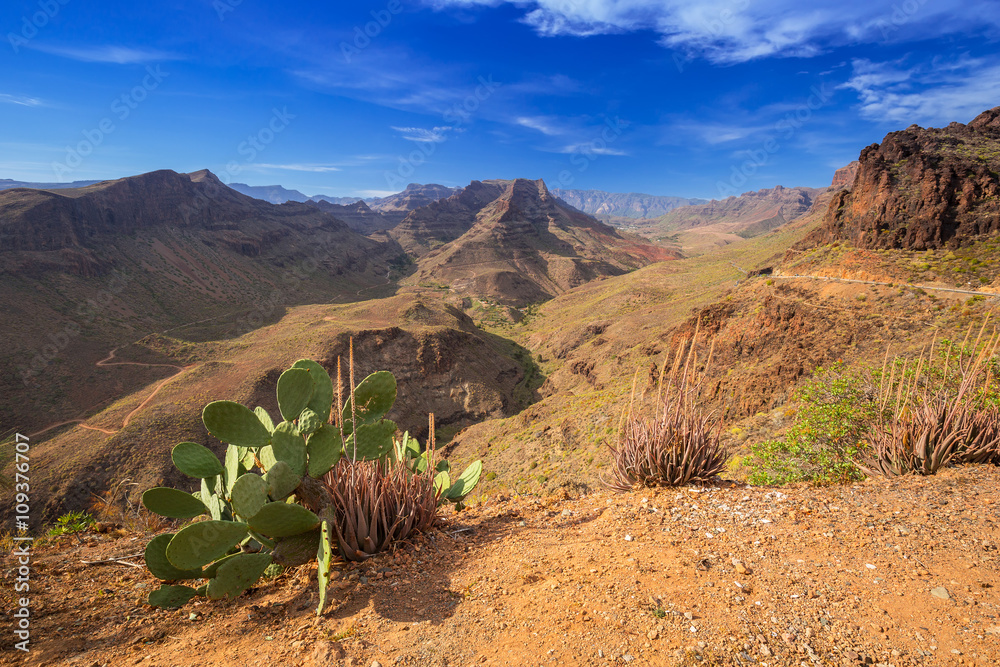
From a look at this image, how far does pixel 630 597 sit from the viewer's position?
10.1 ft

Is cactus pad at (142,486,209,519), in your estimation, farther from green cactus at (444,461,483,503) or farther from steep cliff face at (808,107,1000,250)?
steep cliff face at (808,107,1000,250)

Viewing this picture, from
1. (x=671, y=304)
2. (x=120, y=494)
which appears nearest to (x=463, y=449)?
(x=120, y=494)

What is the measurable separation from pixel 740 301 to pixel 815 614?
24072mm

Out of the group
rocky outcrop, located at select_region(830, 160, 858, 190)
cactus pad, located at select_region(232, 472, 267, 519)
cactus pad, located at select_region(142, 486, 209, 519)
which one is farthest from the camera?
rocky outcrop, located at select_region(830, 160, 858, 190)

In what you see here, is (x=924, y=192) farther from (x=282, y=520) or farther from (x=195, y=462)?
(x=195, y=462)

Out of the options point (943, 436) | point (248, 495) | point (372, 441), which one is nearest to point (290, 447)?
point (248, 495)

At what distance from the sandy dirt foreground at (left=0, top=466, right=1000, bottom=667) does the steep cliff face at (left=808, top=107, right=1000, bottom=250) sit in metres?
22.8

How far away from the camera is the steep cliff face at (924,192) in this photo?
1933 cm

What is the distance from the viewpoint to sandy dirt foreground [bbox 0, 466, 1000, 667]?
260 cm

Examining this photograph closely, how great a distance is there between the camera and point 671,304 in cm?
4516

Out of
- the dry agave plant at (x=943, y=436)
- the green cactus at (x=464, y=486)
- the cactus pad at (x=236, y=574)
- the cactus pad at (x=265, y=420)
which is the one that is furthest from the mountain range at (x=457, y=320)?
the cactus pad at (x=265, y=420)

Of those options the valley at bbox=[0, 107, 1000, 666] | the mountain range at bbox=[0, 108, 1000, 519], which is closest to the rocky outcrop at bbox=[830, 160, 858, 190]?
the mountain range at bbox=[0, 108, 1000, 519]

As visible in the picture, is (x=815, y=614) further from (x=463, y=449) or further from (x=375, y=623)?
(x=463, y=449)

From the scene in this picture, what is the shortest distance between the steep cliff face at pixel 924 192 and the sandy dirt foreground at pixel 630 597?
2281 cm
